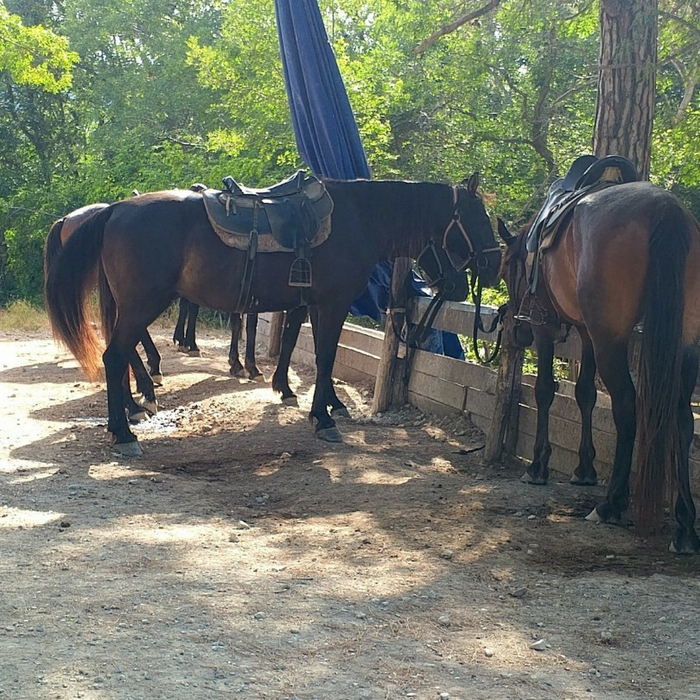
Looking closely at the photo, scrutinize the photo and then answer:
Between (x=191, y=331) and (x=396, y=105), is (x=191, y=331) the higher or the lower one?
the lower one

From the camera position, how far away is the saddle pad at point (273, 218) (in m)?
6.68

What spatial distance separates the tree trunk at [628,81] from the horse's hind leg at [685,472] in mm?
2530

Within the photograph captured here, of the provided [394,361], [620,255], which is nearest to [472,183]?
[394,361]

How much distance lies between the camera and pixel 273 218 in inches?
269

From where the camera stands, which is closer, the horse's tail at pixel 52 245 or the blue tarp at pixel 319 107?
the horse's tail at pixel 52 245

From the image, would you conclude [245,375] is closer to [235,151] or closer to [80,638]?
[235,151]

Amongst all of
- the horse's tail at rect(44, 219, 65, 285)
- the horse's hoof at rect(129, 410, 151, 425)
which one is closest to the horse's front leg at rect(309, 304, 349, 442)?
the horse's hoof at rect(129, 410, 151, 425)

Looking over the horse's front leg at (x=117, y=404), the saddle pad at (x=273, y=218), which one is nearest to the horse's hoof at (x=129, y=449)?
the horse's front leg at (x=117, y=404)

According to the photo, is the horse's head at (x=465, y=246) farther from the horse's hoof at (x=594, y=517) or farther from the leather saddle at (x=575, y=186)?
the horse's hoof at (x=594, y=517)

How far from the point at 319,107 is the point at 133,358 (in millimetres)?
3159

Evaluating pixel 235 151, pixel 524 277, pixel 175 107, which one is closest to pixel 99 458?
pixel 524 277

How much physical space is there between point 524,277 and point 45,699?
4.34 metres

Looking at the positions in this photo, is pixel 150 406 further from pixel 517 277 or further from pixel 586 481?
pixel 586 481

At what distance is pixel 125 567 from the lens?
388cm
